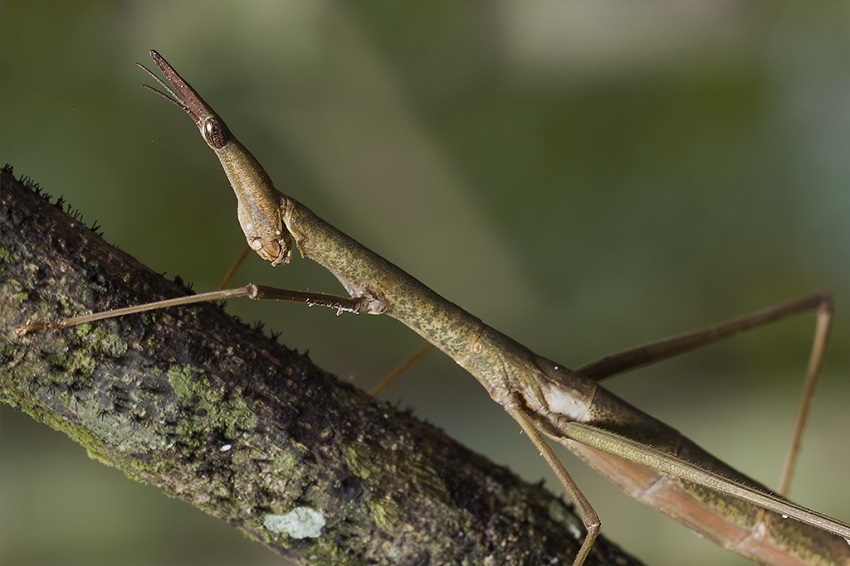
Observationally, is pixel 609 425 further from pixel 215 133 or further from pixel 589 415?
pixel 215 133

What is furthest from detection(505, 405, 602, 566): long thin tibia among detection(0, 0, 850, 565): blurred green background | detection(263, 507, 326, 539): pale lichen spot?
detection(0, 0, 850, 565): blurred green background

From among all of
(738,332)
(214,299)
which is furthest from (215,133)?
(738,332)

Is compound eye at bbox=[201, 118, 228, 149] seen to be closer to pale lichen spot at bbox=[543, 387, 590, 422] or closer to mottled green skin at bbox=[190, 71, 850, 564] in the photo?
mottled green skin at bbox=[190, 71, 850, 564]

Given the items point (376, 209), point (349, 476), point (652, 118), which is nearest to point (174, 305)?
point (349, 476)

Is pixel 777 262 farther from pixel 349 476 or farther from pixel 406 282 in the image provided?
pixel 349 476

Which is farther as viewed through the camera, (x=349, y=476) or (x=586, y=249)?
(x=586, y=249)

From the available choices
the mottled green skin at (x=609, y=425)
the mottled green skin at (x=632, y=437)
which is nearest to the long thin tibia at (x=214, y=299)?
the mottled green skin at (x=609, y=425)

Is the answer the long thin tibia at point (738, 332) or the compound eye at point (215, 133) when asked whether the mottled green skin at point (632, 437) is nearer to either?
the long thin tibia at point (738, 332)

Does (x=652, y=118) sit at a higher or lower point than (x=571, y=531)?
higher
